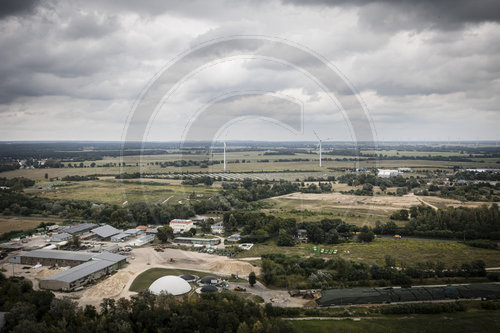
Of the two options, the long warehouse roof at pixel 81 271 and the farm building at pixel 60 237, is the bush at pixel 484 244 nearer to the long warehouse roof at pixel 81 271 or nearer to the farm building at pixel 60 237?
the long warehouse roof at pixel 81 271

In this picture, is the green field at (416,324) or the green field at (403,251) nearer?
the green field at (416,324)

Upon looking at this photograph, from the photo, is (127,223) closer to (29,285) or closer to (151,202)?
(151,202)

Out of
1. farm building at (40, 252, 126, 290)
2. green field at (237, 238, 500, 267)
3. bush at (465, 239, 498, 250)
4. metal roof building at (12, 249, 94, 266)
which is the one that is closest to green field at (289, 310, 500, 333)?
green field at (237, 238, 500, 267)

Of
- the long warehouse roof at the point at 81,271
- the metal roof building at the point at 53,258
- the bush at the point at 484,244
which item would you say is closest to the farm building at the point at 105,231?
the metal roof building at the point at 53,258

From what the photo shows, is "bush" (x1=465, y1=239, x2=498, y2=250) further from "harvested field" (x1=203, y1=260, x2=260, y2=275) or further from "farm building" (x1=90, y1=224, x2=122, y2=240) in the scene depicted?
"farm building" (x1=90, y1=224, x2=122, y2=240)

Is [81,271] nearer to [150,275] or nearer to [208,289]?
[150,275]

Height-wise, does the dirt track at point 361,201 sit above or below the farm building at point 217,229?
above

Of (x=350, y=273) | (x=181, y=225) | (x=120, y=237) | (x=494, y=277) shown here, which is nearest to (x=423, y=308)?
(x=350, y=273)
